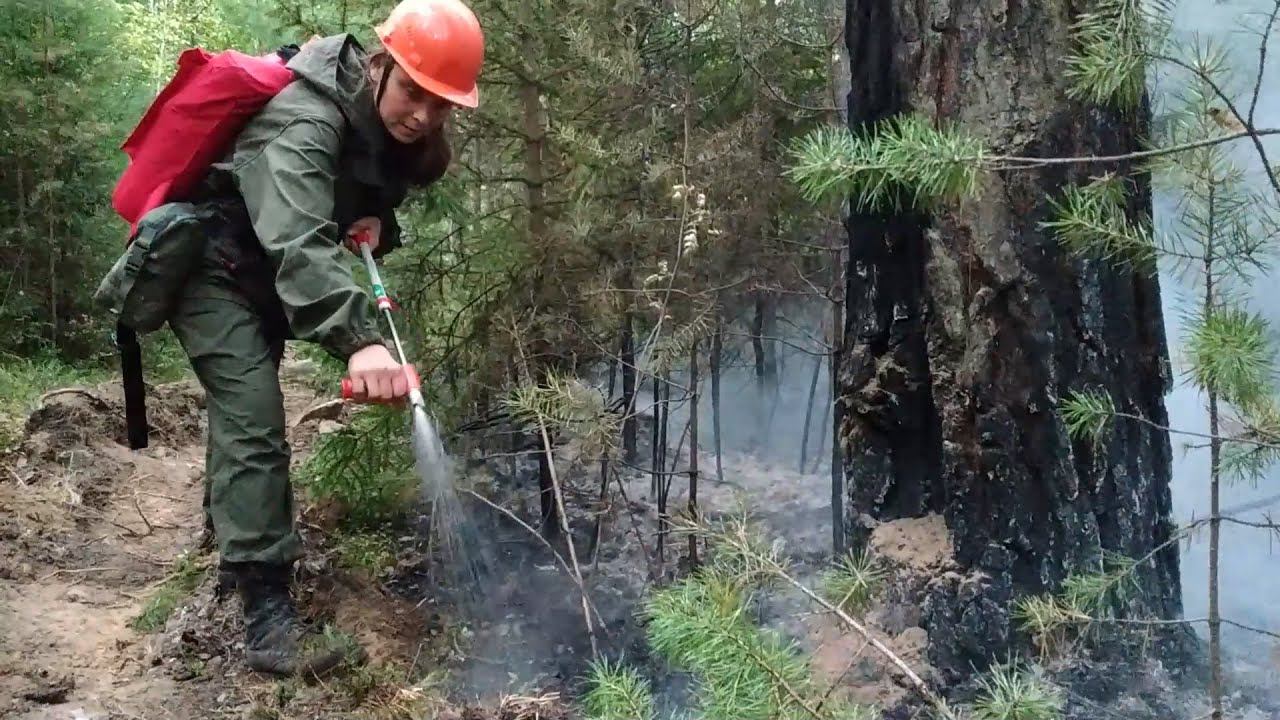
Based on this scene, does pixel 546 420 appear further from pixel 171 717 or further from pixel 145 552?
pixel 145 552

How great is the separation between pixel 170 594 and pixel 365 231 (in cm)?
193

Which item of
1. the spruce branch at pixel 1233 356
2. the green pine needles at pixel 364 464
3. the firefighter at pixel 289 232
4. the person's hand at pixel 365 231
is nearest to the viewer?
the spruce branch at pixel 1233 356

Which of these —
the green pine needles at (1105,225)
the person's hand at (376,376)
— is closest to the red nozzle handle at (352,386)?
the person's hand at (376,376)

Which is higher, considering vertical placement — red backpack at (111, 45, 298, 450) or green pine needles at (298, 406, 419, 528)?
red backpack at (111, 45, 298, 450)

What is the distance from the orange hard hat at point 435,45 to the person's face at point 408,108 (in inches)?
3.1

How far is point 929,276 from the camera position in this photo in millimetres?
2822

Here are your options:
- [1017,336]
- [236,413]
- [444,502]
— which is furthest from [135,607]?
[1017,336]

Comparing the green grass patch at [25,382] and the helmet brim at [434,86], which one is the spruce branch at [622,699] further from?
the green grass patch at [25,382]

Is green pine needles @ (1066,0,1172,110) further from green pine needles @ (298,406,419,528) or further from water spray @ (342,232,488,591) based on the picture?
green pine needles @ (298,406,419,528)

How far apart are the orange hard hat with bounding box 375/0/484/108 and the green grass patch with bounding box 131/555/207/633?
255 centimetres

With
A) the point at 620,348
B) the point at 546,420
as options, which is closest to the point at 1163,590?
the point at 546,420

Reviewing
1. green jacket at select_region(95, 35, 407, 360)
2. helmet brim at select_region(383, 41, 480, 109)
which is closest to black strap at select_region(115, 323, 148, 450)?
green jacket at select_region(95, 35, 407, 360)

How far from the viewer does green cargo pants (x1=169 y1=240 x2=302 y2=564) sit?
3.49 meters

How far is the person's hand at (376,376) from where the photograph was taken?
2.78m
